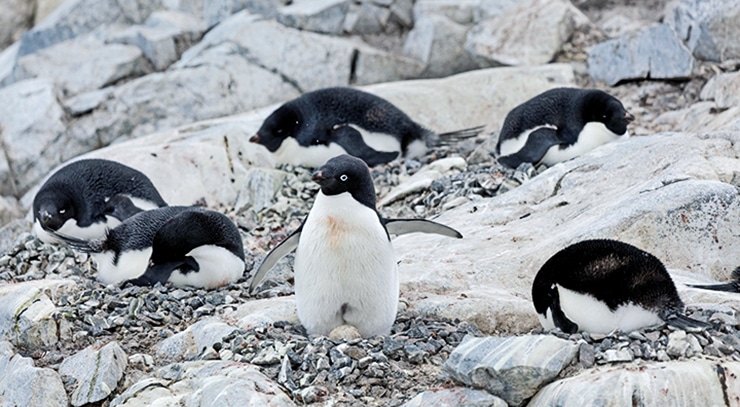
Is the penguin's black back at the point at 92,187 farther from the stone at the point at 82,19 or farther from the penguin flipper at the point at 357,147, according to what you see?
the stone at the point at 82,19

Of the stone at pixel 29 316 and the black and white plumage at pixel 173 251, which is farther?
the black and white plumage at pixel 173 251

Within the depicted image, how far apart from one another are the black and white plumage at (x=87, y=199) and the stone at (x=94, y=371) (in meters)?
2.45

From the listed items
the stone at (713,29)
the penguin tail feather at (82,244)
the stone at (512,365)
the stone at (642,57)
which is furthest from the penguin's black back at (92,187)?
the stone at (713,29)

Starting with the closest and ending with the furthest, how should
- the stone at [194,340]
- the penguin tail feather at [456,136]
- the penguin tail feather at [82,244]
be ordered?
1. the stone at [194,340]
2. the penguin tail feather at [82,244]
3. the penguin tail feather at [456,136]

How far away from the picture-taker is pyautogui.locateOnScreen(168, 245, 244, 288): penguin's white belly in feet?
16.5

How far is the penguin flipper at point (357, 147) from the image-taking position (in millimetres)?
7766

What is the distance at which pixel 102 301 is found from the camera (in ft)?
15.6

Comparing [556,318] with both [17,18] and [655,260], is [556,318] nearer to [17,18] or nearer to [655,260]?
[655,260]

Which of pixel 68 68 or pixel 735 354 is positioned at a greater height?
pixel 735 354

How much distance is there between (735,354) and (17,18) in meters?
14.7

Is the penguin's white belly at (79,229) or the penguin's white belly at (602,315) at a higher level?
the penguin's white belly at (602,315)

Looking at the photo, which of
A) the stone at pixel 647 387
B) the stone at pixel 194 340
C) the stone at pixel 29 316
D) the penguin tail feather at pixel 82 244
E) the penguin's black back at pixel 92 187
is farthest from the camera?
the penguin's black back at pixel 92 187

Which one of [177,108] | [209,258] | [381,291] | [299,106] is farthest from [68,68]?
[381,291]

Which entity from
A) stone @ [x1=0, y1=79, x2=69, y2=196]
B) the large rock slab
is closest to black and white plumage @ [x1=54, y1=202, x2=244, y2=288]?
the large rock slab
